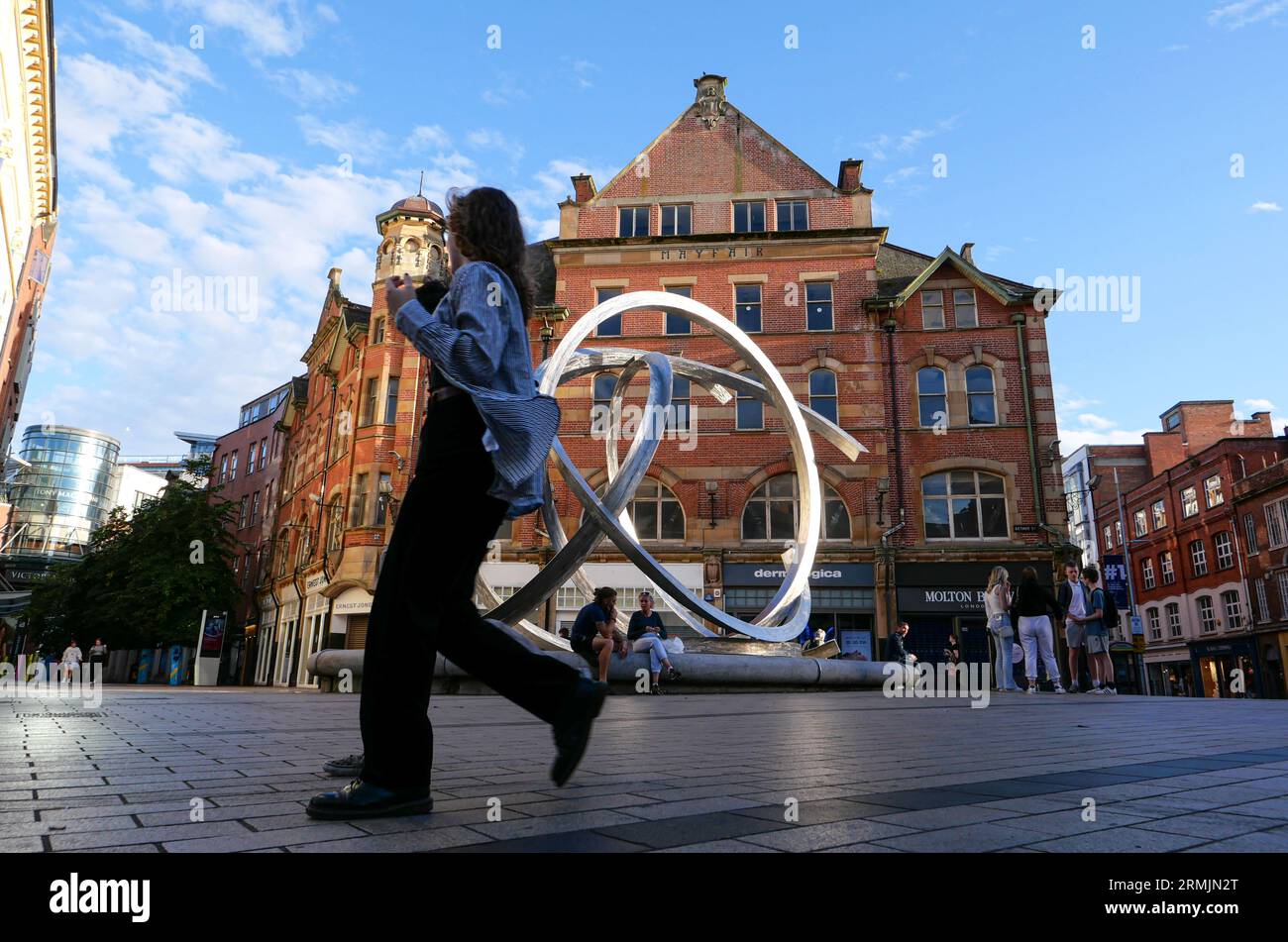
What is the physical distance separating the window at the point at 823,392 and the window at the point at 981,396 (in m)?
4.11

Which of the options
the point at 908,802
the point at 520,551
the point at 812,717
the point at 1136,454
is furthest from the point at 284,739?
the point at 1136,454

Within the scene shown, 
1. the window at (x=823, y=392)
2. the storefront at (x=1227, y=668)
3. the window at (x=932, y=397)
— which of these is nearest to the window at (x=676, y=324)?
the window at (x=823, y=392)

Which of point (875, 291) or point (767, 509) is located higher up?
point (875, 291)

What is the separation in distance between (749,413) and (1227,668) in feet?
97.4

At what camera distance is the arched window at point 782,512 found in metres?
24.7

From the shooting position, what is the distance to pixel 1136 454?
5628 cm

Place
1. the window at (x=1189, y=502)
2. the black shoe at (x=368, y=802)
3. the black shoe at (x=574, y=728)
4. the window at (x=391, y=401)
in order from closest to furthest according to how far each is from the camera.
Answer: the black shoe at (x=368, y=802)
the black shoe at (x=574, y=728)
the window at (x=391, y=401)
the window at (x=1189, y=502)

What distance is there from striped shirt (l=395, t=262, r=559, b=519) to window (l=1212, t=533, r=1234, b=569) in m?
47.0

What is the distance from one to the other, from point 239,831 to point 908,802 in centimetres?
198

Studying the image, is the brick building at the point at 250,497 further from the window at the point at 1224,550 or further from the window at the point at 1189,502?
the window at the point at 1189,502

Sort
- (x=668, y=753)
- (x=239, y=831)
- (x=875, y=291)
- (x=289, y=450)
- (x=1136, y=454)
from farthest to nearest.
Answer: (x=1136, y=454) < (x=289, y=450) < (x=875, y=291) < (x=668, y=753) < (x=239, y=831)

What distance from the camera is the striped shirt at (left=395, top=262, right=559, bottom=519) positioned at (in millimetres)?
2568
